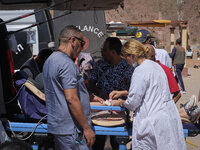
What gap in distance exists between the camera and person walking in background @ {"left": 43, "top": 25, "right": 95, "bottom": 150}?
7.70ft

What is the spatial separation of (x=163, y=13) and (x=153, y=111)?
189 ft

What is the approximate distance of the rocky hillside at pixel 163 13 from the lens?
50250mm

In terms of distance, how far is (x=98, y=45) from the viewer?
24.8 feet

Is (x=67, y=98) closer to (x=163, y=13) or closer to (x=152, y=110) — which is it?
(x=152, y=110)

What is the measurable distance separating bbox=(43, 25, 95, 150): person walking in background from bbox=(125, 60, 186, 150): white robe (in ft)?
1.65

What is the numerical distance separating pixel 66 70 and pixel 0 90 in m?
0.99

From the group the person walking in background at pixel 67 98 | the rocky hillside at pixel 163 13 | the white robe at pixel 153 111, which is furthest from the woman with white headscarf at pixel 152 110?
the rocky hillside at pixel 163 13

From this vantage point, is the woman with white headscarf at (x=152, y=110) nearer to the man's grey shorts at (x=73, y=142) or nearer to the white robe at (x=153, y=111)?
the white robe at (x=153, y=111)

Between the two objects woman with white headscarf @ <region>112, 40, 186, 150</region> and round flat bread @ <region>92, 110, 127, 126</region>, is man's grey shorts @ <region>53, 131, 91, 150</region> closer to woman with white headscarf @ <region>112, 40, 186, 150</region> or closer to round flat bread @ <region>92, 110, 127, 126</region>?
round flat bread @ <region>92, 110, 127, 126</region>

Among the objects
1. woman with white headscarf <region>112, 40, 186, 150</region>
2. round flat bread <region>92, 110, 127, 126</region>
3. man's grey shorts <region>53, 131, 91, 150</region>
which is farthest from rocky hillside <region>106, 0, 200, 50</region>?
man's grey shorts <region>53, 131, 91, 150</region>

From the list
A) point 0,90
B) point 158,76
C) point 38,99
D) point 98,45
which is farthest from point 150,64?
point 98,45

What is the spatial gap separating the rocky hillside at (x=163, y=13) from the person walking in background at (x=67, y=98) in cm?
4374

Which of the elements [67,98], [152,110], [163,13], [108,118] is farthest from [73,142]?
[163,13]

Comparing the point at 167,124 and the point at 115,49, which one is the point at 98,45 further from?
the point at 167,124
